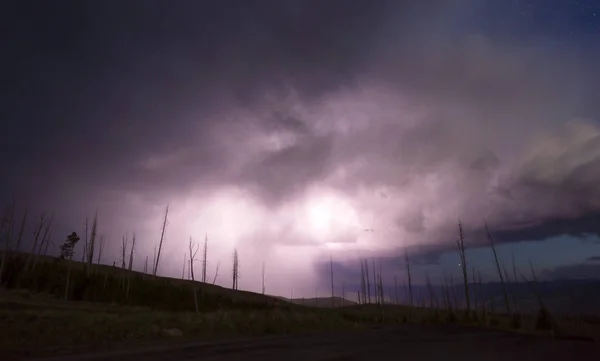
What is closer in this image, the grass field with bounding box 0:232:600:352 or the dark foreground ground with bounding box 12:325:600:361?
the dark foreground ground with bounding box 12:325:600:361

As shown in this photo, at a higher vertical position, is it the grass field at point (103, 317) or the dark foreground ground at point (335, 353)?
the grass field at point (103, 317)

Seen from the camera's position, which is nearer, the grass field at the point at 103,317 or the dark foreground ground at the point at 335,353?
the dark foreground ground at the point at 335,353

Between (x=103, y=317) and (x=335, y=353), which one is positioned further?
(x=103, y=317)

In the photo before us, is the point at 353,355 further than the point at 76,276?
No

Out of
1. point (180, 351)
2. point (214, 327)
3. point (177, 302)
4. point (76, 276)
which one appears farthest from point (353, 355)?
point (76, 276)

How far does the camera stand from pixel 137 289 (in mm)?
64312

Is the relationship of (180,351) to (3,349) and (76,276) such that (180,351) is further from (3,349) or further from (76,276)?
(76,276)

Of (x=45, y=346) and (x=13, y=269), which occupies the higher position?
(x=13, y=269)

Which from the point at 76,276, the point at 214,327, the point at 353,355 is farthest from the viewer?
the point at 76,276

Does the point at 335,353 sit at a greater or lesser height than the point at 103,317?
lesser

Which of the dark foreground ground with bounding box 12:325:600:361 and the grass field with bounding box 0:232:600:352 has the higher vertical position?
the grass field with bounding box 0:232:600:352

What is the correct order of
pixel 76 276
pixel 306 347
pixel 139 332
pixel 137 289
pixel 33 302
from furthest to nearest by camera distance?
pixel 137 289, pixel 76 276, pixel 33 302, pixel 139 332, pixel 306 347

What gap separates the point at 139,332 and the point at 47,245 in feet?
176

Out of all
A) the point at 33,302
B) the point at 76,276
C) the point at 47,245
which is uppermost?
the point at 47,245
